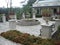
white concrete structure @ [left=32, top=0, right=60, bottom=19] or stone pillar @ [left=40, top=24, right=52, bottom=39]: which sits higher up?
white concrete structure @ [left=32, top=0, right=60, bottom=19]

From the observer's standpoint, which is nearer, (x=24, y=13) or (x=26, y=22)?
(x=26, y=22)

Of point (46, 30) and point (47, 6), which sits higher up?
point (47, 6)

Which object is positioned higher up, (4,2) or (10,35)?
(4,2)

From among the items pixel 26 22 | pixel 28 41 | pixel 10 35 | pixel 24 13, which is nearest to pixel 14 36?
pixel 10 35

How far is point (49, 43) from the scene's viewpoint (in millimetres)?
10406

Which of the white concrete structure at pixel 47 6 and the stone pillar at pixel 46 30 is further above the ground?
the white concrete structure at pixel 47 6

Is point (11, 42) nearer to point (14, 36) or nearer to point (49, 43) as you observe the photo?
point (14, 36)

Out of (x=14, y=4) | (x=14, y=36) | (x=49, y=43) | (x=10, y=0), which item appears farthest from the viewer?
(x=14, y=4)

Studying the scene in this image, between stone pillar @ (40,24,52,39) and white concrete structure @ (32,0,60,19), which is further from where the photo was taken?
white concrete structure @ (32,0,60,19)

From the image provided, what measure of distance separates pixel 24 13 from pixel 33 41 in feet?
77.7

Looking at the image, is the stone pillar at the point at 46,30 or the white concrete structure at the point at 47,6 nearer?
the stone pillar at the point at 46,30

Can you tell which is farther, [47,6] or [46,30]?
[47,6]

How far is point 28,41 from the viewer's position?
11406 mm

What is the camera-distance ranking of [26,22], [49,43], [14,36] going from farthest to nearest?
[26,22] < [14,36] < [49,43]
